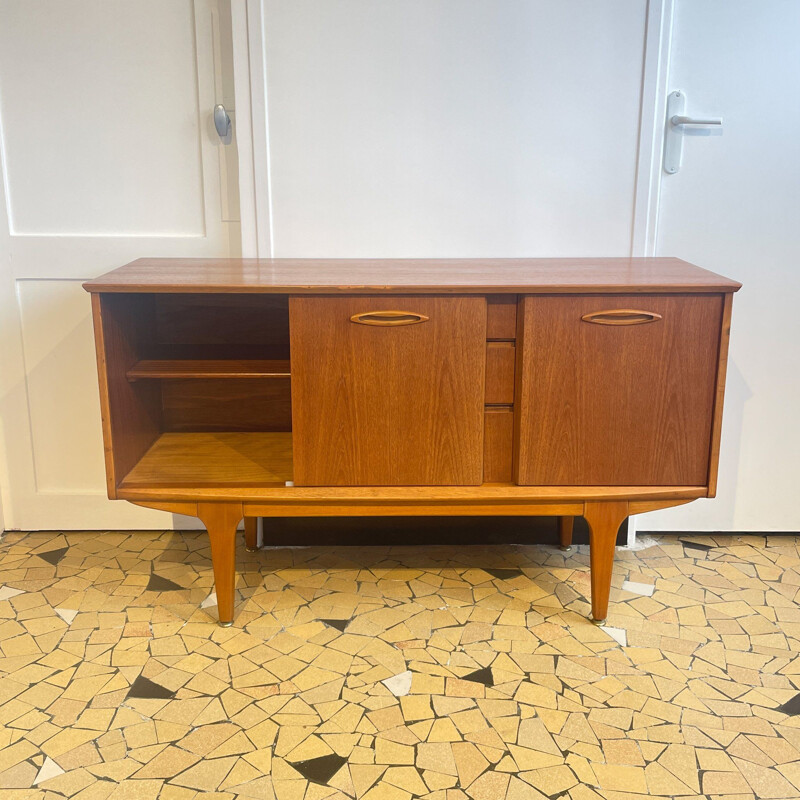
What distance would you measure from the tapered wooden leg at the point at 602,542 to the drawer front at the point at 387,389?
0.30 metres

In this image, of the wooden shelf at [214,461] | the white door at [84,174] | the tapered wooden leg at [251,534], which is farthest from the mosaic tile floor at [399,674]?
the white door at [84,174]

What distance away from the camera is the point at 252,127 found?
2346mm

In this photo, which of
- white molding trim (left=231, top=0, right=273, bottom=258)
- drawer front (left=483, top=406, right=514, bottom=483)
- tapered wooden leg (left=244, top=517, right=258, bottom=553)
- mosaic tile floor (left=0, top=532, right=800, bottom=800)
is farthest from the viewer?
tapered wooden leg (left=244, top=517, right=258, bottom=553)

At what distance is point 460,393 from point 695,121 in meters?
1.07

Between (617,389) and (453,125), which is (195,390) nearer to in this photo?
(453,125)

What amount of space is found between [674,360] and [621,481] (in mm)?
312

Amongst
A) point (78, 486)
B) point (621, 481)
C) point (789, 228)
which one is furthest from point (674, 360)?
point (78, 486)

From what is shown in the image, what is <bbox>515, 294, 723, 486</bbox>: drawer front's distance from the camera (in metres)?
1.92

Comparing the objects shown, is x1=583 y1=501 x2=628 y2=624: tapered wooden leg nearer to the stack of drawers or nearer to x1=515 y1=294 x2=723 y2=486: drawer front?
x1=515 y1=294 x2=723 y2=486: drawer front

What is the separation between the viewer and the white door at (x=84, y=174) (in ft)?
7.71

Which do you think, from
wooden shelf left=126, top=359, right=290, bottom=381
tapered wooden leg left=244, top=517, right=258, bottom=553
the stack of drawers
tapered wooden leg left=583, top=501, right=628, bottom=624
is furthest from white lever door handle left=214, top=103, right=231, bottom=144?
→ tapered wooden leg left=583, top=501, right=628, bottom=624

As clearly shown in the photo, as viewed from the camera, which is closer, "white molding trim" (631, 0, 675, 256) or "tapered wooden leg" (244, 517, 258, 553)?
"white molding trim" (631, 0, 675, 256)

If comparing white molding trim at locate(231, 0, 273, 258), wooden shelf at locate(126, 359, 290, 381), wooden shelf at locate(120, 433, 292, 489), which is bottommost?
wooden shelf at locate(120, 433, 292, 489)

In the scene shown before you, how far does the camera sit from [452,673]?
1944mm
